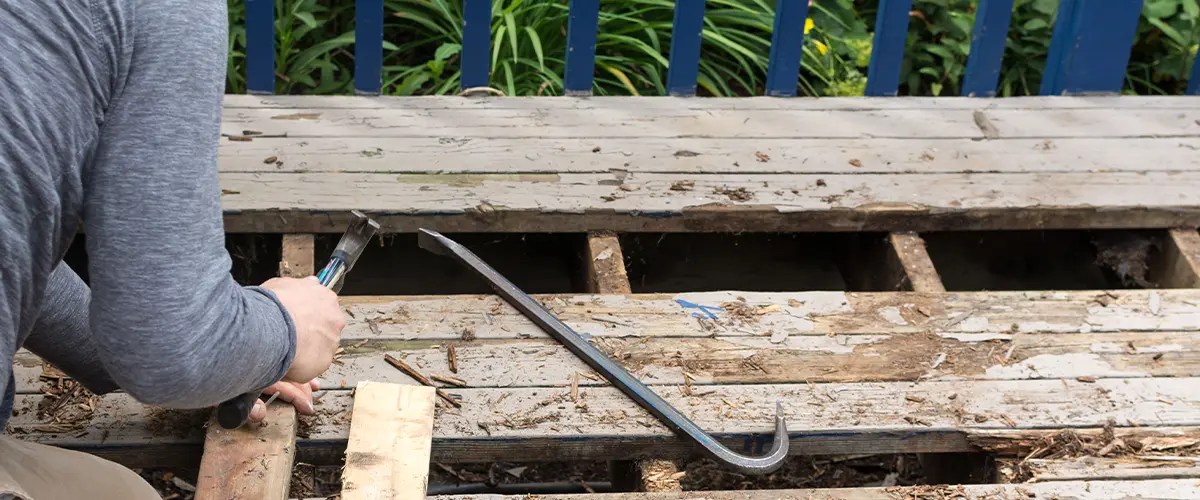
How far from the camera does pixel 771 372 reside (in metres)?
2.14

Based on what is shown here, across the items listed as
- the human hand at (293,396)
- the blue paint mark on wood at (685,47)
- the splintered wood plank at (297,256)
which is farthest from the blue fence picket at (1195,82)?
the human hand at (293,396)

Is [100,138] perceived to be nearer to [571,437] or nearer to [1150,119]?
[571,437]

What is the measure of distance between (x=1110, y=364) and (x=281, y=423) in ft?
5.18

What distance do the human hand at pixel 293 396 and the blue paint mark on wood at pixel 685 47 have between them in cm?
159

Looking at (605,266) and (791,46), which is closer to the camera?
(605,266)

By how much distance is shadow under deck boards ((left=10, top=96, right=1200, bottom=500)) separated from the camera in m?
1.98

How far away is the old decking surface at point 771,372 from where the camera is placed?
6.41 feet

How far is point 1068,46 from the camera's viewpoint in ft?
10.7

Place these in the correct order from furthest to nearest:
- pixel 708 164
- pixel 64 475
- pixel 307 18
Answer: pixel 307 18 → pixel 708 164 → pixel 64 475

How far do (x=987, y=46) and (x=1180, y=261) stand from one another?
2.95 ft

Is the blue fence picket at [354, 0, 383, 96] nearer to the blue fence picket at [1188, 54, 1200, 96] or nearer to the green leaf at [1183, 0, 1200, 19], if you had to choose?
the blue fence picket at [1188, 54, 1200, 96]

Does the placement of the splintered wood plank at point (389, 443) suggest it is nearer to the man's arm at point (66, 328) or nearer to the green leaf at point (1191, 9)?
the man's arm at point (66, 328)

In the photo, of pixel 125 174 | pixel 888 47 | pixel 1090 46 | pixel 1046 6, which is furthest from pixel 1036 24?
pixel 125 174

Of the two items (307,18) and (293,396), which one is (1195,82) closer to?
(307,18)
